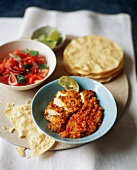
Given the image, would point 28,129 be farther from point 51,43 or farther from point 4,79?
point 51,43

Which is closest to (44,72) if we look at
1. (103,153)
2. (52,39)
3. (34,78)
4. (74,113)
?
(34,78)

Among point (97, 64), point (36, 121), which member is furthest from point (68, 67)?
point (36, 121)

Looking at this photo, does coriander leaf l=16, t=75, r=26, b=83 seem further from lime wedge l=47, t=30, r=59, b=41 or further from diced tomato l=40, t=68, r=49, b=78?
lime wedge l=47, t=30, r=59, b=41

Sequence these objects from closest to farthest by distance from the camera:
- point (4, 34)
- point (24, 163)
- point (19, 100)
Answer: point (24, 163) → point (19, 100) → point (4, 34)

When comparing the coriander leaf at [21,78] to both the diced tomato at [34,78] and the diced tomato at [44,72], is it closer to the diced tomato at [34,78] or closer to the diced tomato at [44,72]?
the diced tomato at [34,78]

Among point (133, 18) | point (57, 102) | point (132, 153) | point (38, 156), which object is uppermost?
point (57, 102)

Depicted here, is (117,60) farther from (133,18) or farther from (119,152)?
(133,18)

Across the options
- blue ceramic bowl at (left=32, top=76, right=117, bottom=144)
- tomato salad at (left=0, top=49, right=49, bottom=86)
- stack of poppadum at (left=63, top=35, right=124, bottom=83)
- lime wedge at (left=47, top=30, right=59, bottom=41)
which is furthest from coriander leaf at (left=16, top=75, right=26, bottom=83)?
lime wedge at (left=47, top=30, right=59, bottom=41)
